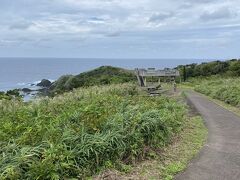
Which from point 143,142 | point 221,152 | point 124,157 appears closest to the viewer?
point 124,157

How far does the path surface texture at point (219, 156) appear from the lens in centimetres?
639

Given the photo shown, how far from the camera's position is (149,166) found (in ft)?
21.9

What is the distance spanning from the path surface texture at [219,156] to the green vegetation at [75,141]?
3.06 feet

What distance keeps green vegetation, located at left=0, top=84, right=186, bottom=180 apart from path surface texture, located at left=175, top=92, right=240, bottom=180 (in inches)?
36.8

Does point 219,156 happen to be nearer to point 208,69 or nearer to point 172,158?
point 172,158

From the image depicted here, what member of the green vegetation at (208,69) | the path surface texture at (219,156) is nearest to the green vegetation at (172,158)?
the path surface texture at (219,156)

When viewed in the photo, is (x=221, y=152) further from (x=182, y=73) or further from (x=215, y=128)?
(x=182, y=73)

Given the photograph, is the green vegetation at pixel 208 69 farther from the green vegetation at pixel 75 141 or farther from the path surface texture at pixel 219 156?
the green vegetation at pixel 75 141

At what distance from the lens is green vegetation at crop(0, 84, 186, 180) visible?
5.21 metres

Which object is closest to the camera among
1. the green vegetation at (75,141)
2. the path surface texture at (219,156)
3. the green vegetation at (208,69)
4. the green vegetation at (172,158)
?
the green vegetation at (75,141)

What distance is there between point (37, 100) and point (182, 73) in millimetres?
31542

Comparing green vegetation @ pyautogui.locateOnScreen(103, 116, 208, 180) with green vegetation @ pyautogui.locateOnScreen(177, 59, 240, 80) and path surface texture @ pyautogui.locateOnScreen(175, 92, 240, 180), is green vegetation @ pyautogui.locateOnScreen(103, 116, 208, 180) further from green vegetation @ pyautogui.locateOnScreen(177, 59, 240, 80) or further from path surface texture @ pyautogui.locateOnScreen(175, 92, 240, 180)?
green vegetation @ pyautogui.locateOnScreen(177, 59, 240, 80)

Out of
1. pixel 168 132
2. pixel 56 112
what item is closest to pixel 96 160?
pixel 168 132

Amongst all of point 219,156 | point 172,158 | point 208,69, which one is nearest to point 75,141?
point 172,158
